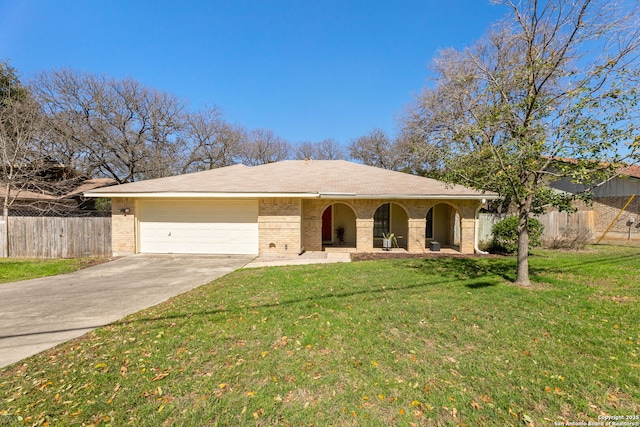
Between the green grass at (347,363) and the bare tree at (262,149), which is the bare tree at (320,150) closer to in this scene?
the bare tree at (262,149)

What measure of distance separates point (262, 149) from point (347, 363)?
34430mm

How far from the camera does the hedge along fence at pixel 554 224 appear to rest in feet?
40.4

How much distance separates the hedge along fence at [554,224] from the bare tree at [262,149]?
1069 inches

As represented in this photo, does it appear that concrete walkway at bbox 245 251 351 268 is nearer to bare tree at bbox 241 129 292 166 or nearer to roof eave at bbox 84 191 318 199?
roof eave at bbox 84 191 318 199

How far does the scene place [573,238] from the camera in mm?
11922

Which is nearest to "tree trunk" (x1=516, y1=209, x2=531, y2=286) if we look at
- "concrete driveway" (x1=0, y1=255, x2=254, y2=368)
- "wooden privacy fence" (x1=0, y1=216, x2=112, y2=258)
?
"concrete driveway" (x1=0, y1=255, x2=254, y2=368)

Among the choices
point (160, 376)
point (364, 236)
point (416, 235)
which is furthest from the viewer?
point (364, 236)

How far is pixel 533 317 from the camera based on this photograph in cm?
456

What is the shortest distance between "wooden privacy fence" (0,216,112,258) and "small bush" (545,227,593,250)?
18822mm

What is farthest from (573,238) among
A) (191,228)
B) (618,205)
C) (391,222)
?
(191,228)

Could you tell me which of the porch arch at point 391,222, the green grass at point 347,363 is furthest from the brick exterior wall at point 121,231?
the porch arch at point 391,222

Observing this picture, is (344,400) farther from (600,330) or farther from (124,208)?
(124,208)

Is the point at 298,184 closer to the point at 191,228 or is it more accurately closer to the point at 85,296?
the point at 191,228

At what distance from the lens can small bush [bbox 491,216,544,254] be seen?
11000mm
